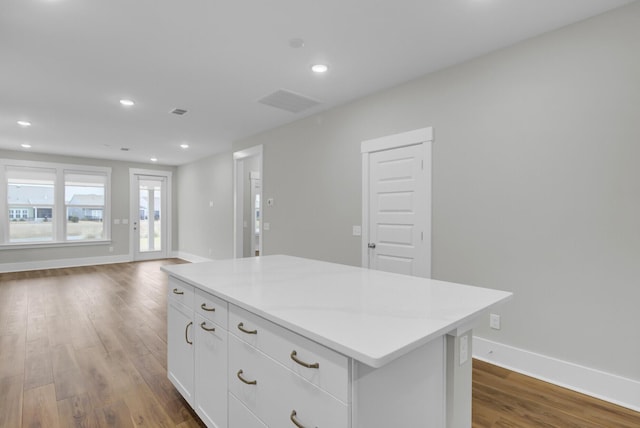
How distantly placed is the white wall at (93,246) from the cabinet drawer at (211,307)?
Result: 24.7 ft

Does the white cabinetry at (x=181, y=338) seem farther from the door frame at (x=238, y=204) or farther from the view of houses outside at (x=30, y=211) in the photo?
the view of houses outside at (x=30, y=211)

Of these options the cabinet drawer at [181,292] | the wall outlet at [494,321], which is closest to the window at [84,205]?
the cabinet drawer at [181,292]

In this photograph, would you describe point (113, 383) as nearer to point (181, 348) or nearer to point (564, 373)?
point (181, 348)

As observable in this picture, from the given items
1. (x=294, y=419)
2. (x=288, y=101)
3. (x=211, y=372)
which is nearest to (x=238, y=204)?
(x=288, y=101)

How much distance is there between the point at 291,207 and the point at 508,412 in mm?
3459

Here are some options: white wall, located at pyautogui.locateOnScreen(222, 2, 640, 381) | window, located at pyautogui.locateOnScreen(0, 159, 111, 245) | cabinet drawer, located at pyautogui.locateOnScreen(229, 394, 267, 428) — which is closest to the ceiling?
white wall, located at pyautogui.locateOnScreen(222, 2, 640, 381)

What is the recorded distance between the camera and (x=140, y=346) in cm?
304

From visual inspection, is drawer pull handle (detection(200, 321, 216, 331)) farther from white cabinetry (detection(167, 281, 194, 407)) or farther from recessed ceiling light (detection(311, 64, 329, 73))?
recessed ceiling light (detection(311, 64, 329, 73))

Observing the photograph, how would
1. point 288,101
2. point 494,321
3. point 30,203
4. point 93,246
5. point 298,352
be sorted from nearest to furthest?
point 298,352 → point 494,321 → point 288,101 → point 30,203 → point 93,246

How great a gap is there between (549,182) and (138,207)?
29.1 feet

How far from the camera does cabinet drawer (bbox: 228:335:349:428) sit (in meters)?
1.03

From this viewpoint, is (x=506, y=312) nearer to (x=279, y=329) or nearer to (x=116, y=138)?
(x=279, y=329)

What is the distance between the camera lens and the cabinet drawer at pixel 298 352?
0.99 meters

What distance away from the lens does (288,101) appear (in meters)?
3.81
